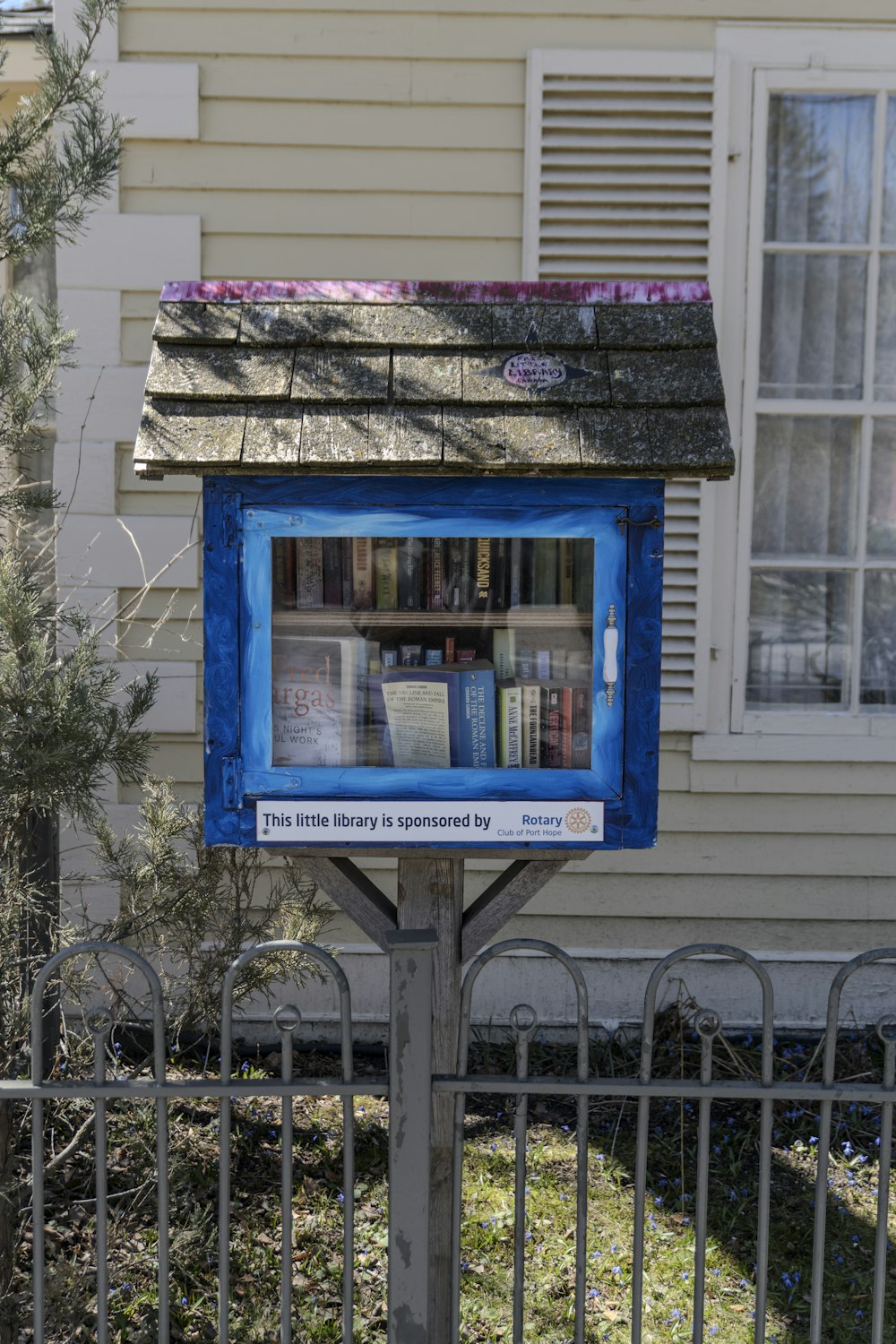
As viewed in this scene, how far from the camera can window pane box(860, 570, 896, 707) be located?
438cm

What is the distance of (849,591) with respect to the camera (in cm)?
436

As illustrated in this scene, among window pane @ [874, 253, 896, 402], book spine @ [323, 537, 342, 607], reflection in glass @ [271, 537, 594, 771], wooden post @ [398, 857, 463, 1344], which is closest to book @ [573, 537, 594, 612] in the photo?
reflection in glass @ [271, 537, 594, 771]

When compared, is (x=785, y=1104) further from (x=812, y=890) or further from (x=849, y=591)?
(x=849, y=591)

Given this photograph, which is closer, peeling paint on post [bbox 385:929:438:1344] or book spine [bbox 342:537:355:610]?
peeling paint on post [bbox 385:929:438:1344]

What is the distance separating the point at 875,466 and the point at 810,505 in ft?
0.87

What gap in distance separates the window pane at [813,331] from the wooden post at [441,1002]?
2.65 metres

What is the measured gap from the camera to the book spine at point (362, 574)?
2352 mm

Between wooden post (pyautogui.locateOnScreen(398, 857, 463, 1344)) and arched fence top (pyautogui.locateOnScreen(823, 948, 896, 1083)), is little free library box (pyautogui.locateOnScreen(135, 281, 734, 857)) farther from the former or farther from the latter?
arched fence top (pyautogui.locateOnScreen(823, 948, 896, 1083))

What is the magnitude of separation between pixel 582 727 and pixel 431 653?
34cm

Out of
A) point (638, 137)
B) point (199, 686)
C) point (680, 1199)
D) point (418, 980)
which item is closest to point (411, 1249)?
point (418, 980)

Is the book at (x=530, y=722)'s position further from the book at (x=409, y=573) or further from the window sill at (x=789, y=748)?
the window sill at (x=789, y=748)

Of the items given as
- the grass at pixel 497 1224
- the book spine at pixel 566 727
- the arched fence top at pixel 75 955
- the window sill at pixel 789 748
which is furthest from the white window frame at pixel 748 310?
the arched fence top at pixel 75 955

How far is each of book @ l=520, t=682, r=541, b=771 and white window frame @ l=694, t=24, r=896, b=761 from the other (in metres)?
2.00

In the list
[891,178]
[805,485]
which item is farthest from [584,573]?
[891,178]
